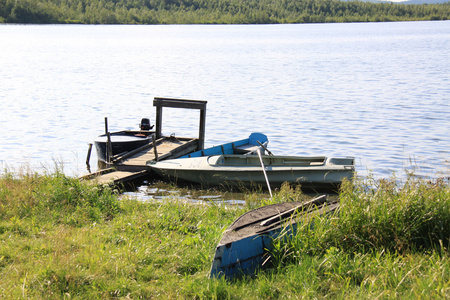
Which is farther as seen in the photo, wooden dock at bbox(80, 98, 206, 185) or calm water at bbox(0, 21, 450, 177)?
calm water at bbox(0, 21, 450, 177)

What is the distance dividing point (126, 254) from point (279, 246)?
6.01 ft

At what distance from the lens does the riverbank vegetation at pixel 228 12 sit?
11256 centimetres

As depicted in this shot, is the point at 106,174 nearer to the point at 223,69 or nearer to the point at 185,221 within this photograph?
the point at 185,221

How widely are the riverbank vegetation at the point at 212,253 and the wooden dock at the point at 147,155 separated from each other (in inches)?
183

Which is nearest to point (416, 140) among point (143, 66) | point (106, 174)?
point (106, 174)

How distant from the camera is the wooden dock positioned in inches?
491

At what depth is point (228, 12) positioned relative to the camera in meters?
126

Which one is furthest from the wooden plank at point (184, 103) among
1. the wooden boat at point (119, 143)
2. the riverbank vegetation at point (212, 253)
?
the riverbank vegetation at point (212, 253)

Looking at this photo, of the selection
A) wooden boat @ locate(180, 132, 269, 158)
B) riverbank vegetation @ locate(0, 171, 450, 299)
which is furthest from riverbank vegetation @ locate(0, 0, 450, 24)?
riverbank vegetation @ locate(0, 171, 450, 299)

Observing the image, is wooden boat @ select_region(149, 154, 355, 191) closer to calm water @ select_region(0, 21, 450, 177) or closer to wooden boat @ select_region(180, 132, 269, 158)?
wooden boat @ select_region(180, 132, 269, 158)

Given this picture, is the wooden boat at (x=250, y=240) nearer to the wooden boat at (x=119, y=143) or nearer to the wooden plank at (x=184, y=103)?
the wooden boat at (x=119, y=143)

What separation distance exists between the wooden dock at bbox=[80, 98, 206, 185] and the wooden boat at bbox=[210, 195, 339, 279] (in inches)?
233

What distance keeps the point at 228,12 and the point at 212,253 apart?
4959 inches

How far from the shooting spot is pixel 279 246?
558cm
